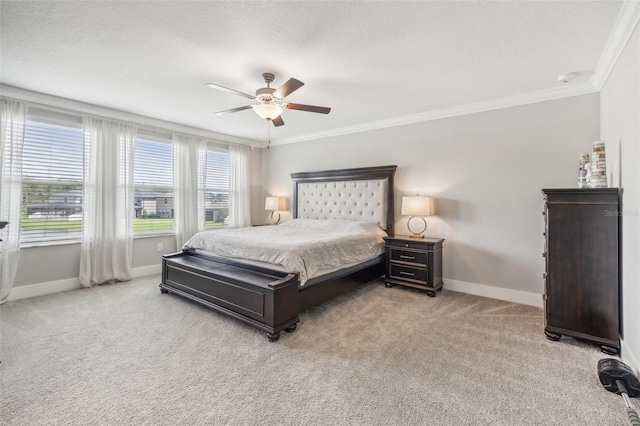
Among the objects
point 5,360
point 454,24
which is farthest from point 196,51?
point 5,360

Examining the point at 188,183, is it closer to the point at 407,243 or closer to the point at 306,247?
the point at 306,247

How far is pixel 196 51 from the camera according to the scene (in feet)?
8.23

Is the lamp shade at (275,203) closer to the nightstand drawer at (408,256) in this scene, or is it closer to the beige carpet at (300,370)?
the nightstand drawer at (408,256)

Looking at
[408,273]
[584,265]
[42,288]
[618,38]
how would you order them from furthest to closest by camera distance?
1. [408,273]
2. [42,288]
3. [584,265]
4. [618,38]

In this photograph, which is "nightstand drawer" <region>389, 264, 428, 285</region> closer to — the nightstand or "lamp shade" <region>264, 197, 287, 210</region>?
the nightstand

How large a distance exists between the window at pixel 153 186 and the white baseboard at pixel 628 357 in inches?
229

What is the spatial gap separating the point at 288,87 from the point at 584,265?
Result: 3039 millimetres

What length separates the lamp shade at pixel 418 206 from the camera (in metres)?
3.85

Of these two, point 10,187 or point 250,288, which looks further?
point 10,187

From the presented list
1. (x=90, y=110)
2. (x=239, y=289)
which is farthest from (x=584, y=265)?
(x=90, y=110)

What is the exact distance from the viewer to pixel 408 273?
3.89 meters

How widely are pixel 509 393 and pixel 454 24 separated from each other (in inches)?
103

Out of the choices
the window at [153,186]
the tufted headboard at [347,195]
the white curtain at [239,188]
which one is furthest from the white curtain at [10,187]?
the tufted headboard at [347,195]

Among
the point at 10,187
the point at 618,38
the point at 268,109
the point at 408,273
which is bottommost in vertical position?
the point at 408,273
